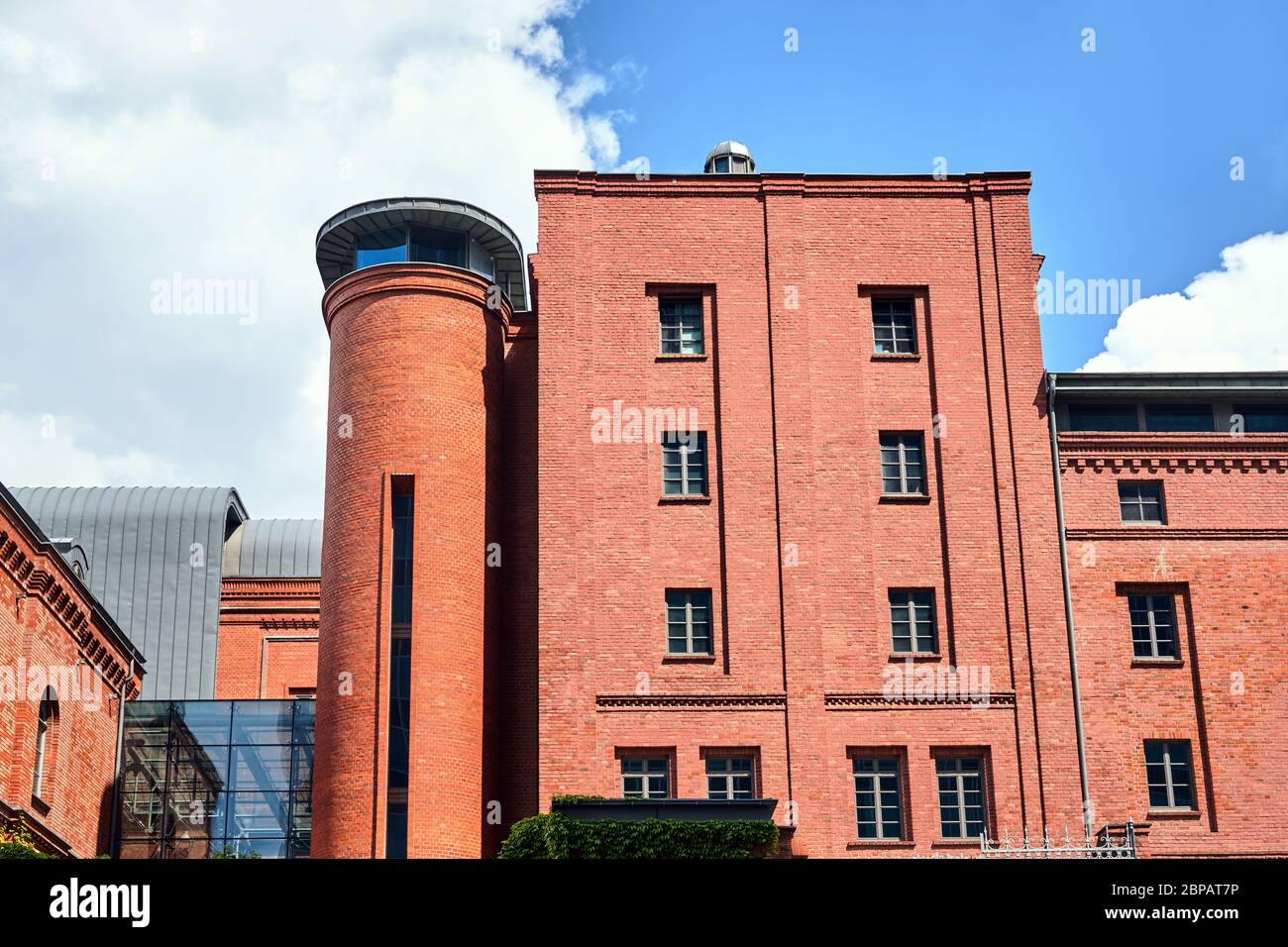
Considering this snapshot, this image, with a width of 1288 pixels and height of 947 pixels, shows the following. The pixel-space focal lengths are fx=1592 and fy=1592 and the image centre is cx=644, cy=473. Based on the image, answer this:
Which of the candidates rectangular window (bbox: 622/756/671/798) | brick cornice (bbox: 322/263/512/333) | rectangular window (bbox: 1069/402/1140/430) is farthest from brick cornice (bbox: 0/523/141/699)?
rectangular window (bbox: 1069/402/1140/430)

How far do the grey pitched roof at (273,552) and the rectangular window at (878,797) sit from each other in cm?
2790

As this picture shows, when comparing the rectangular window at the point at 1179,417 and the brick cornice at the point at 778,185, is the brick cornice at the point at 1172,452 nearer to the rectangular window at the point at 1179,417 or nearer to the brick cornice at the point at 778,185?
the rectangular window at the point at 1179,417

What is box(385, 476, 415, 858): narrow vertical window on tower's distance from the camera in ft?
114

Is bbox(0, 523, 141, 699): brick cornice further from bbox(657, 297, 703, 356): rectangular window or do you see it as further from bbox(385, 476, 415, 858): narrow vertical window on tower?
bbox(657, 297, 703, 356): rectangular window

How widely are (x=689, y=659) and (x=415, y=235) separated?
13.2 metres

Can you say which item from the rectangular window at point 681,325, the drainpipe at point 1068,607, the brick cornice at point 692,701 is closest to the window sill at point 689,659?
the brick cornice at point 692,701

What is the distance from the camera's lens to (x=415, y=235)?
4056 centimetres

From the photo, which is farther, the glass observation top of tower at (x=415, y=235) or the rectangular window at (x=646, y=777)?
the glass observation top of tower at (x=415, y=235)

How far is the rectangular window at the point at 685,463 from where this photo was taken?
37531 mm

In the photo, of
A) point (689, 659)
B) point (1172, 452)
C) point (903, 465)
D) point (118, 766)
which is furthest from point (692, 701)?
point (118, 766)

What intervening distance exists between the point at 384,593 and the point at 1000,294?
653 inches

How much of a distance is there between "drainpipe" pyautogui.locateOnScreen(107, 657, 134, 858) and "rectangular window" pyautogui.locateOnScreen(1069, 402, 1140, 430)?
27.2 metres

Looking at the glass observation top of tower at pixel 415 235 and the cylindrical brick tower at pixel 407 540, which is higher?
the glass observation top of tower at pixel 415 235
